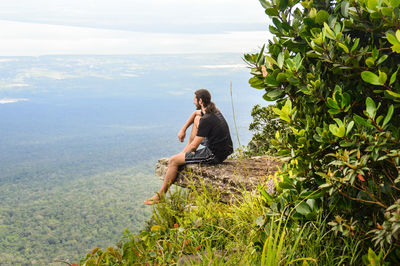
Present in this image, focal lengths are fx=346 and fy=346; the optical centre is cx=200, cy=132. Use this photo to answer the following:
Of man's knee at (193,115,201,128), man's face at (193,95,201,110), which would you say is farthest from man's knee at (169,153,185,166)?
man's face at (193,95,201,110)

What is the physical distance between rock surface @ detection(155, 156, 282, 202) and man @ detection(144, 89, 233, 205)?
0.42 feet

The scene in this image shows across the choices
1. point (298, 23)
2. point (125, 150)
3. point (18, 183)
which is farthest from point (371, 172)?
point (125, 150)

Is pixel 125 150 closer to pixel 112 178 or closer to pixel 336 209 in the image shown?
pixel 112 178

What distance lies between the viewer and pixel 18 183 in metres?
56.2

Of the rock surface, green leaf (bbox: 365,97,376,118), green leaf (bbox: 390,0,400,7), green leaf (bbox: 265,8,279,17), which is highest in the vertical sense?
green leaf (bbox: 265,8,279,17)

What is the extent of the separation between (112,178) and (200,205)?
183 ft

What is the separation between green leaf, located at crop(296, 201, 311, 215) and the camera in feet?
8.37

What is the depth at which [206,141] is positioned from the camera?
20.1ft

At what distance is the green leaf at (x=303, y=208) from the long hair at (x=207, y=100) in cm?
365

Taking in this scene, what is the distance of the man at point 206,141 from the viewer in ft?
19.6

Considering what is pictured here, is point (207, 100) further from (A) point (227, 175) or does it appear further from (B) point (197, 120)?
(A) point (227, 175)

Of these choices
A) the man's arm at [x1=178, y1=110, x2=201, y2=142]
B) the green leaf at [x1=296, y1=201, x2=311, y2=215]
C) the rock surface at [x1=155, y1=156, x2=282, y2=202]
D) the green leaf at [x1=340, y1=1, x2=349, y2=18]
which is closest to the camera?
the green leaf at [x1=340, y1=1, x2=349, y2=18]

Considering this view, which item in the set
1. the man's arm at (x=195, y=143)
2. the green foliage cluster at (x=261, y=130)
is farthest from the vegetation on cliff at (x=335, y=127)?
the green foliage cluster at (x=261, y=130)

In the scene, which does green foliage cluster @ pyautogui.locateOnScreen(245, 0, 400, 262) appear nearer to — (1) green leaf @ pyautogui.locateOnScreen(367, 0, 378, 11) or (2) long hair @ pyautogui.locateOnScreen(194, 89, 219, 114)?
(1) green leaf @ pyautogui.locateOnScreen(367, 0, 378, 11)
